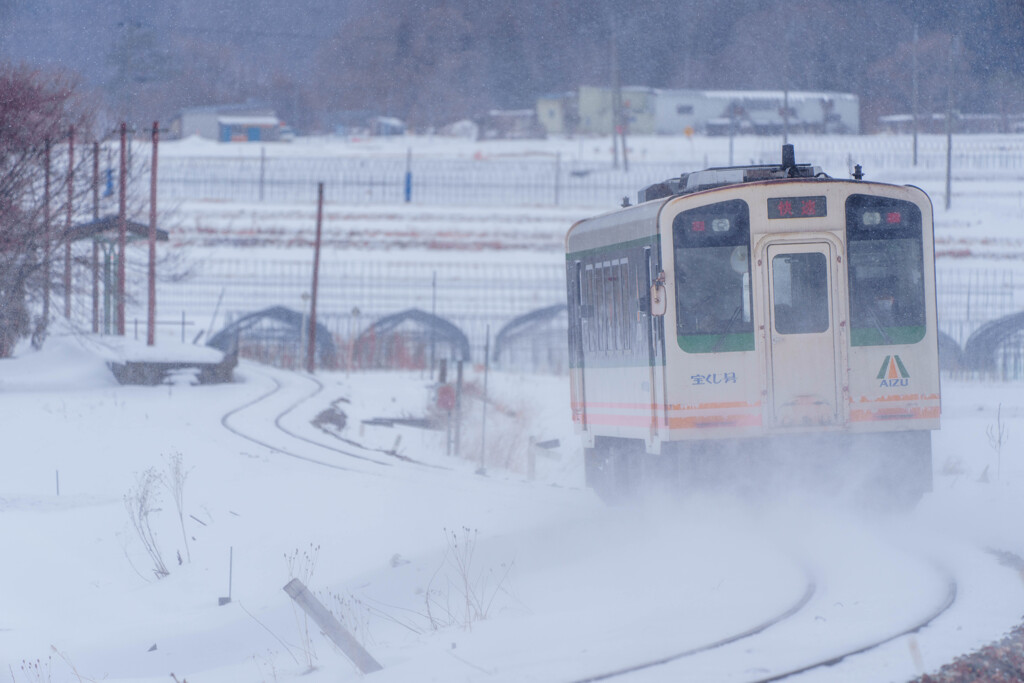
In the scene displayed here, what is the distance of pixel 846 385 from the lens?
10.8 meters

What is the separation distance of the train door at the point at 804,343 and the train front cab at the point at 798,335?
1cm

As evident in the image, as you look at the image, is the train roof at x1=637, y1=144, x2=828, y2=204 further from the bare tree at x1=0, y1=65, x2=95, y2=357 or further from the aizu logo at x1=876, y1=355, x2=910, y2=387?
the bare tree at x1=0, y1=65, x2=95, y2=357

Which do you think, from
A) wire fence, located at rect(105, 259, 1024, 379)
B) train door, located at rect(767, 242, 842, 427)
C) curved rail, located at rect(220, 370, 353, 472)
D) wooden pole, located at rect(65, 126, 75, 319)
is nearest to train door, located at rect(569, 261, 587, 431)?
train door, located at rect(767, 242, 842, 427)

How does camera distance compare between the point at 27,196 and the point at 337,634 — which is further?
the point at 27,196

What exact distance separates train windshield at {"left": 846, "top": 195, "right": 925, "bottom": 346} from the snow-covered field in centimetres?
177

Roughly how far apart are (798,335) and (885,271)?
3.41 feet

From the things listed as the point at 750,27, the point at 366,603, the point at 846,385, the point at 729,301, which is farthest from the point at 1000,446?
the point at 750,27

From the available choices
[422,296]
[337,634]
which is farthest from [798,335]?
[422,296]

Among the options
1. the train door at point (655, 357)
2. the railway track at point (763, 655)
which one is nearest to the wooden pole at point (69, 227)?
the train door at point (655, 357)

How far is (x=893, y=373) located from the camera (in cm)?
1089

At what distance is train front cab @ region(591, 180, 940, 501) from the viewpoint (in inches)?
424

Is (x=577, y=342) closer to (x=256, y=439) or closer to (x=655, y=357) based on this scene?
(x=655, y=357)

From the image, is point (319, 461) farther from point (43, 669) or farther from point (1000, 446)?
point (1000, 446)

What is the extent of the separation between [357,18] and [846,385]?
104 meters
